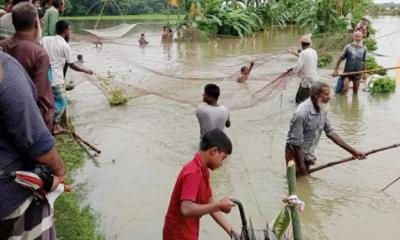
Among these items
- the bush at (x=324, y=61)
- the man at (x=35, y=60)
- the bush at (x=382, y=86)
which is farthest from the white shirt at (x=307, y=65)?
the bush at (x=324, y=61)

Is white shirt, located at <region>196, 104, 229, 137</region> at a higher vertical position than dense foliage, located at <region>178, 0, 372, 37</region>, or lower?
lower

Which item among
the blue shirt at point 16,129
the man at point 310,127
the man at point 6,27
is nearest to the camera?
the blue shirt at point 16,129

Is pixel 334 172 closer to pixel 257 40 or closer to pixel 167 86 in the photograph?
pixel 167 86

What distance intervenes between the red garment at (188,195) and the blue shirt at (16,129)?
0.81 metres

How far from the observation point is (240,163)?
6238 millimetres

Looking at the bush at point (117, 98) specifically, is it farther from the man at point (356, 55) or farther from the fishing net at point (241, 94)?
the man at point (356, 55)

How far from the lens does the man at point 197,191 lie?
8.75ft

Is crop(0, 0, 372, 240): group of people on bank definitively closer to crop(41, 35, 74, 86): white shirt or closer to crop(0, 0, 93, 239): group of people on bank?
crop(0, 0, 93, 239): group of people on bank

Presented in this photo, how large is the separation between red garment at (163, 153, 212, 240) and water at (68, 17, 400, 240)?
1.54 m

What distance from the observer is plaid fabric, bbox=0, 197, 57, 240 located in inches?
87.1

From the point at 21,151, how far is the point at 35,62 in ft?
6.11

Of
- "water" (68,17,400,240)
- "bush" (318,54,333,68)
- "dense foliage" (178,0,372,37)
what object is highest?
"dense foliage" (178,0,372,37)

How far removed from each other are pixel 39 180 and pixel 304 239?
2.86m

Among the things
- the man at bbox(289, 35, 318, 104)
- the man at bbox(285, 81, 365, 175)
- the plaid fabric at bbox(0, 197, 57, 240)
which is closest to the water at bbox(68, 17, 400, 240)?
the man at bbox(285, 81, 365, 175)
